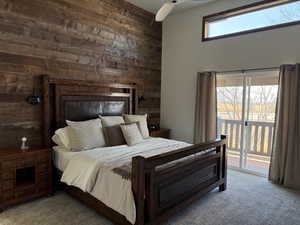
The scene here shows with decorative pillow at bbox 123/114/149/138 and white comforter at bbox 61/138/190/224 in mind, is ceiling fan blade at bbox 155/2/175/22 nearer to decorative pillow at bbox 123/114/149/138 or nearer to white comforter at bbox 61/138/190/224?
decorative pillow at bbox 123/114/149/138

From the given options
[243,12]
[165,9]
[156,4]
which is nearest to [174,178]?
[165,9]

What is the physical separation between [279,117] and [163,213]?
266cm

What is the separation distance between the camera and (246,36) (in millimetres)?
3979

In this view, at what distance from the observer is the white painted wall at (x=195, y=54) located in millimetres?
3629

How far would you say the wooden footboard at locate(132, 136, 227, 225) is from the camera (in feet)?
6.65

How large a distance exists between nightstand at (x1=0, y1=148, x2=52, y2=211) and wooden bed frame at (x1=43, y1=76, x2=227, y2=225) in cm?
36

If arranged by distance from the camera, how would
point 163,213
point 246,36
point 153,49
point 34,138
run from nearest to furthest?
1. point 163,213
2. point 34,138
3. point 246,36
4. point 153,49

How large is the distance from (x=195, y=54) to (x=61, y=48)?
111 inches

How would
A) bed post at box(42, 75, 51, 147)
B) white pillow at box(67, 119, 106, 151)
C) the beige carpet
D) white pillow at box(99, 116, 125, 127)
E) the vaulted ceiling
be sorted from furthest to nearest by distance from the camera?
1. the vaulted ceiling
2. white pillow at box(99, 116, 125, 127)
3. bed post at box(42, 75, 51, 147)
4. white pillow at box(67, 119, 106, 151)
5. the beige carpet

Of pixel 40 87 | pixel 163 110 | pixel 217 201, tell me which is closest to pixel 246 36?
pixel 163 110

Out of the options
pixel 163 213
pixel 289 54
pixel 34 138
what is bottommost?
pixel 163 213

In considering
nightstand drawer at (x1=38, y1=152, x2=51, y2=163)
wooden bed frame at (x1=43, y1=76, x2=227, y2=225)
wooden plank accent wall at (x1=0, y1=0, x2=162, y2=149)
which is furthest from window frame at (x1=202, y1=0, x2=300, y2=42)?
nightstand drawer at (x1=38, y1=152, x2=51, y2=163)

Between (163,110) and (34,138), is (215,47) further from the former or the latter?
(34,138)

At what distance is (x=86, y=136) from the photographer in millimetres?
3111
